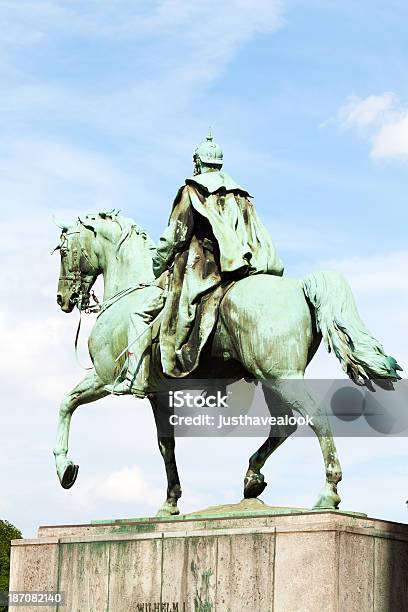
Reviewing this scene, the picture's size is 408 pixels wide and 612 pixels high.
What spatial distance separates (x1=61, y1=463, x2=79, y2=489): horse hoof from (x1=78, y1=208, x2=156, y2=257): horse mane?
91.6 inches

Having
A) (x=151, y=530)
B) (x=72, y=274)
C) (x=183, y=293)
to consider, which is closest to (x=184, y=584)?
(x=151, y=530)

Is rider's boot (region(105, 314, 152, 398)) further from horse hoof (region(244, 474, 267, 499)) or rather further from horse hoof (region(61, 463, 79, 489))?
horse hoof (region(244, 474, 267, 499))

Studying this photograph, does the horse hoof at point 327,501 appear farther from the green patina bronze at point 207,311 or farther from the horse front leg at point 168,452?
the horse front leg at point 168,452

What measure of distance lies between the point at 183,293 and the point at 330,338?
5.48 ft

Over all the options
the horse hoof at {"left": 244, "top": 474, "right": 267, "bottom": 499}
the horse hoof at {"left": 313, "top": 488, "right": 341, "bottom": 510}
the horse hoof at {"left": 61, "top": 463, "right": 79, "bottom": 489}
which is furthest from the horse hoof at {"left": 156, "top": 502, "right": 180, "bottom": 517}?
the horse hoof at {"left": 313, "top": 488, "right": 341, "bottom": 510}

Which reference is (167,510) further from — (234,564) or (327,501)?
(327,501)

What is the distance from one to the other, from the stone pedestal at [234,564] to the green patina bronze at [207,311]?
600 mm

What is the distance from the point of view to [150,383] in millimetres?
14188

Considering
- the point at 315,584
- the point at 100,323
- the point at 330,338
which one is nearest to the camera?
the point at 315,584

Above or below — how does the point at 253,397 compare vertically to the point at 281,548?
above

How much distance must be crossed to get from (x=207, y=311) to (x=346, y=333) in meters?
1.45

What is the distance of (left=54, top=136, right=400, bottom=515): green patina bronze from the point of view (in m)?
12.8

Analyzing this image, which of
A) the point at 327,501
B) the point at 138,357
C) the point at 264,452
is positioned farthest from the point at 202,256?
the point at 327,501

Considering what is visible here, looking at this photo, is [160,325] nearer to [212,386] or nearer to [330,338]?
[212,386]
